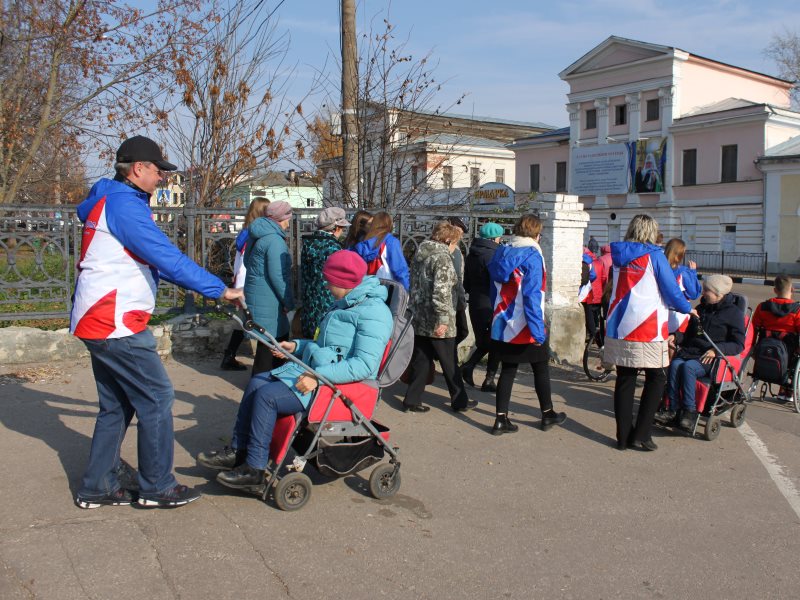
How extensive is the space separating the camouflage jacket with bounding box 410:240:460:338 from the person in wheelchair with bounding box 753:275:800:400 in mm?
3117

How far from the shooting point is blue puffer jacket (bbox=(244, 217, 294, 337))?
19.8 feet

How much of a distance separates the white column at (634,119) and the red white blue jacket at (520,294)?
134ft

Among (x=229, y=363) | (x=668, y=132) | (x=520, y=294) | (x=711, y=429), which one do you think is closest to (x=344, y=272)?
(x=520, y=294)

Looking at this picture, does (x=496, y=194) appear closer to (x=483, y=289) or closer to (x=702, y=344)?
(x=483, y=289)

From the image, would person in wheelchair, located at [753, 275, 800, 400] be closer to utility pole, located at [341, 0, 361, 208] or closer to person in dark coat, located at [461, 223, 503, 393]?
person in dark coat, located at [461, 223, 503, 393]

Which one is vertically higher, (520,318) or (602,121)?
(602,121)

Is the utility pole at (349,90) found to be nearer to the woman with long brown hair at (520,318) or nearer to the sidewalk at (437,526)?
the woman with long brown hair at (520,318)

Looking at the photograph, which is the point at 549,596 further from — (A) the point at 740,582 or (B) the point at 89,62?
(B) the point at 89,62

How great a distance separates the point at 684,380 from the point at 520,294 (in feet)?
4.91

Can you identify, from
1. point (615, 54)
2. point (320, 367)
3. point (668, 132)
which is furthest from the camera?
point (615, 54)

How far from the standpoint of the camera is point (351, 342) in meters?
4.54

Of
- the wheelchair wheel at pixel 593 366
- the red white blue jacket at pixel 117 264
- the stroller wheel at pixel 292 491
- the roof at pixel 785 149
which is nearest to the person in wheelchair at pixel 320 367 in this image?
the stroller wheel at pixel 292 491

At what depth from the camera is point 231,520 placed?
13.4 feet

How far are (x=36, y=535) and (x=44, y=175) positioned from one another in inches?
526
